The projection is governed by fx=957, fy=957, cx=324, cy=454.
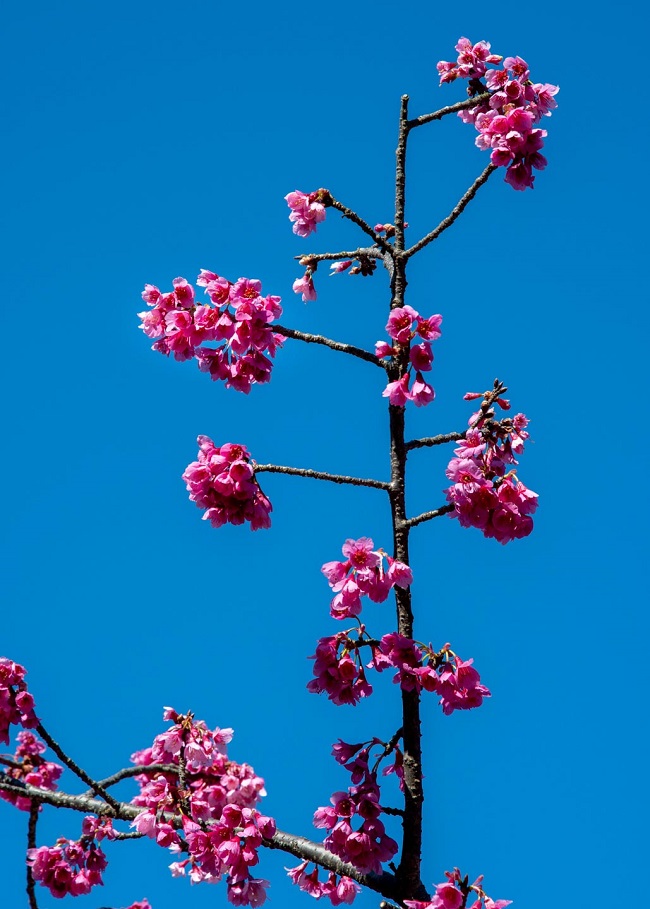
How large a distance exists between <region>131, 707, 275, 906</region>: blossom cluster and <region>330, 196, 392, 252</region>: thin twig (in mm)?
3299

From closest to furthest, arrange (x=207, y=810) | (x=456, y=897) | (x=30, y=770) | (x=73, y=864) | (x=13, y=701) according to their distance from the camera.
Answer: (x=456, y=897) → (x=207, y=810) → (x=13, y=701) → (x=73, y=864) → (x=30, y=770)

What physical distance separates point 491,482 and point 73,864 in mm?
4916

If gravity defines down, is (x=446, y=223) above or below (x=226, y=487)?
above

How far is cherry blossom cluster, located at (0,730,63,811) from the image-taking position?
29.0 feet

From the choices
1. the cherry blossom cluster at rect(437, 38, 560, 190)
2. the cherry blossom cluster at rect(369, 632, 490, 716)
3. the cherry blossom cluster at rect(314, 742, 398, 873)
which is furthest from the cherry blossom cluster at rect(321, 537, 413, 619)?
the cherry blossom cluster at rect(437, 38, 560, 190)

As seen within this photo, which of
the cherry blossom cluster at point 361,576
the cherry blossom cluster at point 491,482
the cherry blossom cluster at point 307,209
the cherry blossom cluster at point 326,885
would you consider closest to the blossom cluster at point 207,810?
the cherry blossom cluster at point 326,885

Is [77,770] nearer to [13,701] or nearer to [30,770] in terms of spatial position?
[13,701]

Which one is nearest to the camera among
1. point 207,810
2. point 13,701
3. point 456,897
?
point 456,897

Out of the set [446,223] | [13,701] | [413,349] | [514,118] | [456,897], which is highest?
[514,118]

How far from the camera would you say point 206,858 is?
551cm

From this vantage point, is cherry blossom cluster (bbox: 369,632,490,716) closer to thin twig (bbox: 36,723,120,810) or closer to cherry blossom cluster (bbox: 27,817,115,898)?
thin twig (bbox: 36,723,120,810)

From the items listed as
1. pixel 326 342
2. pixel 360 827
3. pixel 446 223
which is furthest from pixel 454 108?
pixel 360 827

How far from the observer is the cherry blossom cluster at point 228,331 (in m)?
5.29

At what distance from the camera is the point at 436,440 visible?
5254 millimetres
